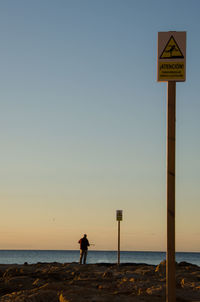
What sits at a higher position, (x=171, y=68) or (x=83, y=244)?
(x=171, y=68)

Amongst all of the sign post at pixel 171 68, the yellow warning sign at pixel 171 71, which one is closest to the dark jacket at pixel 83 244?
the sign post at pixel 171 68

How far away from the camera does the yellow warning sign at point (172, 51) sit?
7.15 metres

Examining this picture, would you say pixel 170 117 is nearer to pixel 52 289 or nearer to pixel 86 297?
pixel 86 297

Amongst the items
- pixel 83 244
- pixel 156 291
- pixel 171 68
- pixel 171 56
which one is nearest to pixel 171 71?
pixel 171 68


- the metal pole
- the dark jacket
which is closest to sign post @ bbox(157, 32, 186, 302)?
the metal pole

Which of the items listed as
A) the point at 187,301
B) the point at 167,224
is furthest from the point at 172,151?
the point at 187,301

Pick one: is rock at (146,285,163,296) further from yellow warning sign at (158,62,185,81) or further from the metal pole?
yellow warning sign at (158,62,185,81)

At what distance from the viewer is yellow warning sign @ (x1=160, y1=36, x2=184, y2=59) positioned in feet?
23.5

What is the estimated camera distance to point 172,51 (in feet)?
23.5

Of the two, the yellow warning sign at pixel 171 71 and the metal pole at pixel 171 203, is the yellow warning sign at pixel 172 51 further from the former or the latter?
the metal pole at pixel 171 203

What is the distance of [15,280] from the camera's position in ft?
47.8

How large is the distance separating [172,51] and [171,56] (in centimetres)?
7

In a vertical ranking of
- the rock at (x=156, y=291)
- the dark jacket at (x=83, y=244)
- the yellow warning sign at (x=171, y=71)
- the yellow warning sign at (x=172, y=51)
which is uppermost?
the yellow warning sign at (x=172, y=51)

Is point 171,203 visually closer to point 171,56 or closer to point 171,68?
point 171,68
